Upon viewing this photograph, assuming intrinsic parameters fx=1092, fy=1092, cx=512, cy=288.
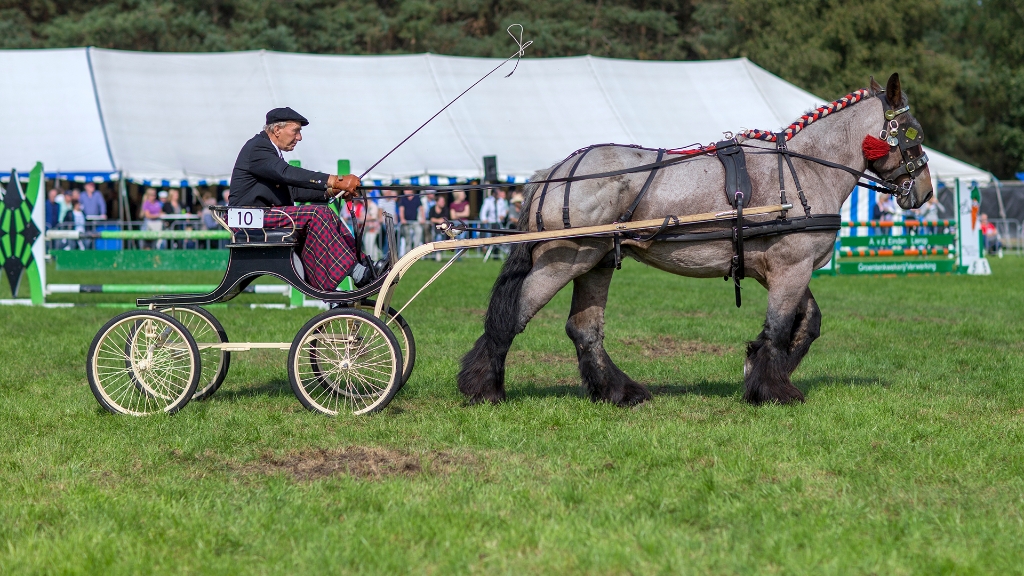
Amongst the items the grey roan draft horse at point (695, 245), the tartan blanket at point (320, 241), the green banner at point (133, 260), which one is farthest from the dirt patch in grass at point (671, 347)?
the green banner at point (133, 260)

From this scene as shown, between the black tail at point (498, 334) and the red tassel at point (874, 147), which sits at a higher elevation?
the red tassel at point (874, 147)

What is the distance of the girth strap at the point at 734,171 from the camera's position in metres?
6.64

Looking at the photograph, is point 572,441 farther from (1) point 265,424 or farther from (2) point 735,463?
(1) point 265,424

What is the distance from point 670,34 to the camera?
52906mm

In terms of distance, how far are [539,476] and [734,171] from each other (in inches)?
101

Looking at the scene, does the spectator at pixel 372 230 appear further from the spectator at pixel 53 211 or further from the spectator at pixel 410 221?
the spectator at pixel 53 211

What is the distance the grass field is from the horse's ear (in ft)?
6.22

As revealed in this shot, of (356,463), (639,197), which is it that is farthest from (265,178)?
(639,197)

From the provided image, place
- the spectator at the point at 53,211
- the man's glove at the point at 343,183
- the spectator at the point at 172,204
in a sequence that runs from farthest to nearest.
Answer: the spectator at the point at 172,204
the spectator at the point at 53,211
the man's glove at the point at 343,183

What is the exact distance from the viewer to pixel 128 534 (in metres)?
4.29

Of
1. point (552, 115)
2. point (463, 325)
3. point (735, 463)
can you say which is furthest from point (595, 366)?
point (552, 115)

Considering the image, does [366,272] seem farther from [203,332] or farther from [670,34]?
[670,34]

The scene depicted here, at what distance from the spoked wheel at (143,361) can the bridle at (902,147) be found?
454cm

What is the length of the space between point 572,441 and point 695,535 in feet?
5.49
